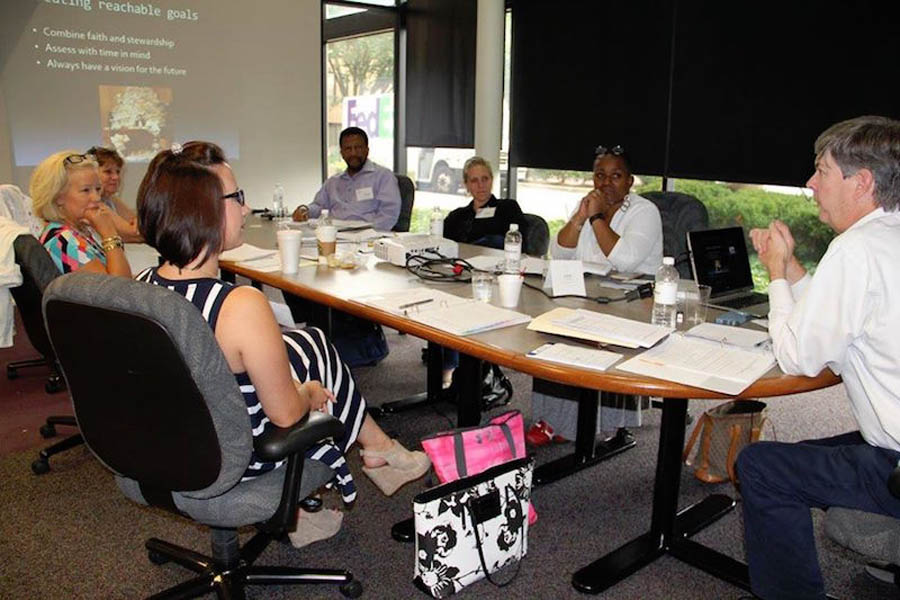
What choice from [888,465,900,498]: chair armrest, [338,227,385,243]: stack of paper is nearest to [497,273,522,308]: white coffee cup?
[888,465,900,498]: chair armrest

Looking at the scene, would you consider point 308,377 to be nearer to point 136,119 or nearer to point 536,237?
point 536,237

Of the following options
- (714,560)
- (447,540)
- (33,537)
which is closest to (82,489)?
(33,537)

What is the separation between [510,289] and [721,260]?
2.83 feet

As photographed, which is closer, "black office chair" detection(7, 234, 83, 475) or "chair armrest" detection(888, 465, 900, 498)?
"chair armrest" detection(888, 465, 900, 498)

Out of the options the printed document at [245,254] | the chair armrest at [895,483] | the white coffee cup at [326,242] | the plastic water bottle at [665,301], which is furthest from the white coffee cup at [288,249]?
the chair armrest at [895,483]

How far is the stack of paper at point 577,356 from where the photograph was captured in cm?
174

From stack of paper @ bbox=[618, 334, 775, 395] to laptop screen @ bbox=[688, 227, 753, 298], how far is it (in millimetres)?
662

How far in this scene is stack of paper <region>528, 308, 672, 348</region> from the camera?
190 centimetres

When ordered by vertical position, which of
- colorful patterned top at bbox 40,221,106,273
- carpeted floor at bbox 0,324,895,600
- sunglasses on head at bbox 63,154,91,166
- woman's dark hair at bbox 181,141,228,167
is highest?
woman's dark hair at bbox 181,141,228,167

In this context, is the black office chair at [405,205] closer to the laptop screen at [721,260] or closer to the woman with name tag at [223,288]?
the laptop screen at [721,260]

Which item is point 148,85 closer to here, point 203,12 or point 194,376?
point 203,12

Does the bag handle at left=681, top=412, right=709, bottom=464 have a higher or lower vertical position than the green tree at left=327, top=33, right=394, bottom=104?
lower

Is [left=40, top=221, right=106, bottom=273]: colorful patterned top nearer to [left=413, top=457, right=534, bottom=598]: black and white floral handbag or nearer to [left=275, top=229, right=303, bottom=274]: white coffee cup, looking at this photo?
[left=275, top=229, right=303, bottom=274]: white coffee cup

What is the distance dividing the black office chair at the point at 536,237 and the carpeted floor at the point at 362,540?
1.42m
